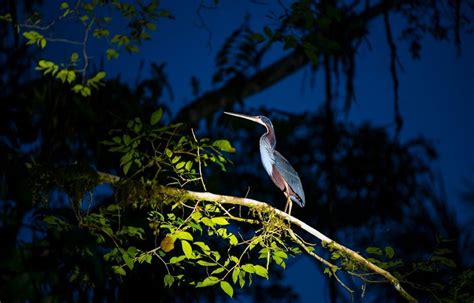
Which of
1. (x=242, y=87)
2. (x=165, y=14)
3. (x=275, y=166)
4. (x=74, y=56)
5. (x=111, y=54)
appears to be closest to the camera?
(x=275, y=166)

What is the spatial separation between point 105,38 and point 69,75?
66cm

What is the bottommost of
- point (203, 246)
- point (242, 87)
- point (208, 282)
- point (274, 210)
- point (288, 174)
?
point (208, 282)

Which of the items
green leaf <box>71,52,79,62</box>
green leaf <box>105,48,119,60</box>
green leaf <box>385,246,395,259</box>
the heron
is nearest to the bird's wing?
the heron

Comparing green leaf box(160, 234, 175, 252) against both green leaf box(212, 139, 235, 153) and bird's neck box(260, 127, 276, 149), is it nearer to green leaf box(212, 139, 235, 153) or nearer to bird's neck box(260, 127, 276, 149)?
green leaf box(212, 139, 235, 153)

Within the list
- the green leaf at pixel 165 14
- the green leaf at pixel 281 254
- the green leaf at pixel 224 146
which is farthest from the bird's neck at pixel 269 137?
the green leaf at pixel 165 14

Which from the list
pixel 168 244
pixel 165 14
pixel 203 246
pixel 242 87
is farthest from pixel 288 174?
pixel 242 87

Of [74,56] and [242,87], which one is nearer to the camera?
[74,56]

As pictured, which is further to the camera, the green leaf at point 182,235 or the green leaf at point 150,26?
the green leaf at point 150,26

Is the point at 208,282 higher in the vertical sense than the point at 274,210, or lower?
lower

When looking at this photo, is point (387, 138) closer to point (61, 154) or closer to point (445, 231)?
point (445, 231)

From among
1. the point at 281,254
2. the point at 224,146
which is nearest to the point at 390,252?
the point at 281,254

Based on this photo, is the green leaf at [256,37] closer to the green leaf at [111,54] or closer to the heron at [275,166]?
the heron at [275,166]

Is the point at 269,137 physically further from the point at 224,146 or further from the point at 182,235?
the point at 182,235

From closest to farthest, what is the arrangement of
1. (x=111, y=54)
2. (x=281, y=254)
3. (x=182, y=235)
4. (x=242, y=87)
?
(x=182, y=235) < (x=281, y=254) < (x=111, y=54) < (x=242, y=87)
